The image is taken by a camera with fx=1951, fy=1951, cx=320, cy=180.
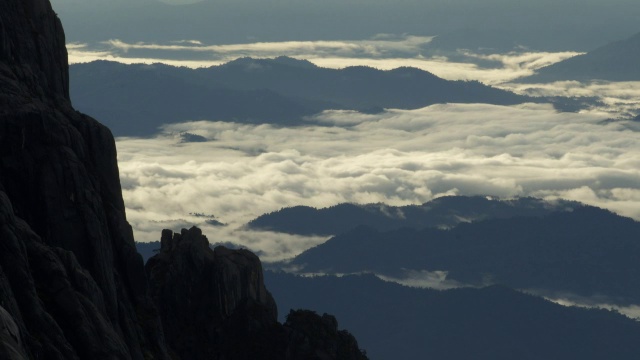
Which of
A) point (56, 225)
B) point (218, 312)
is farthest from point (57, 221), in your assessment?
point (218, 312)

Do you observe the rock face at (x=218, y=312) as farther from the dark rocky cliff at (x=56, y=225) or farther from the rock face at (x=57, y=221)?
the rock face at (x=57, y=221)

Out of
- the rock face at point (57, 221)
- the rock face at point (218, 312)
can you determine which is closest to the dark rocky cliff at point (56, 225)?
the rock face at point (57, 221)

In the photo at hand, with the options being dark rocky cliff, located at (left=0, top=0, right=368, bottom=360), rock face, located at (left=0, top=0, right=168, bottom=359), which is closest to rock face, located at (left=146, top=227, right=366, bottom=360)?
dark rocky cliff, located at (left=0, top=0, right=368, bottom=360)

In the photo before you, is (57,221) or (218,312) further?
(218,312)

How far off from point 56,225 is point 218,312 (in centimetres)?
3725

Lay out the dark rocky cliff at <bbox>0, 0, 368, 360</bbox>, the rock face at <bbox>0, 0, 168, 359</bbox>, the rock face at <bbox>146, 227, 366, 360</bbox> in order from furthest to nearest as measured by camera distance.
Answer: the rock face at <bbox>146, 227, 366, 360</bbox>, the rock face at <bbox>0, 0, 168, 359</bbox>, the dark rocky cliff at <bbox>0, 0, 368, 360</bbox>

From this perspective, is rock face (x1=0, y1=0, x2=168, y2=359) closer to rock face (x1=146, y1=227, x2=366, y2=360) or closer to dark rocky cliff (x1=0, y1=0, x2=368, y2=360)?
dark rocky cliff (x1=0, y1=0, x2=368, y2=360)

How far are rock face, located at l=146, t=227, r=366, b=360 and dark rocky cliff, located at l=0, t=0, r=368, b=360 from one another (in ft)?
39.3

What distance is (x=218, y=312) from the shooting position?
135 m

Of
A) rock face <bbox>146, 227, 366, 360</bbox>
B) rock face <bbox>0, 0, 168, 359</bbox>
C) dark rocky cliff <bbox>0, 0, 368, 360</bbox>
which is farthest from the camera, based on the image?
rock face <bbox>146, 227, 366, 360</bbox>

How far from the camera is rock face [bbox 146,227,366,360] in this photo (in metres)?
132

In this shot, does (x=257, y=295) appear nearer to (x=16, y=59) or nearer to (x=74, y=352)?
(x=16, y=59)

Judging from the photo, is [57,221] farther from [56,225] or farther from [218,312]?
[218,312]

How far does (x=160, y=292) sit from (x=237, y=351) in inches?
263
